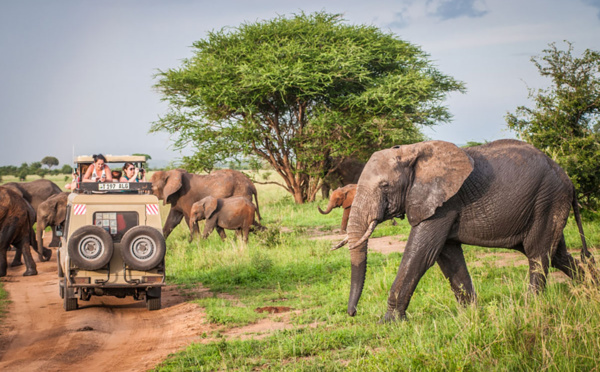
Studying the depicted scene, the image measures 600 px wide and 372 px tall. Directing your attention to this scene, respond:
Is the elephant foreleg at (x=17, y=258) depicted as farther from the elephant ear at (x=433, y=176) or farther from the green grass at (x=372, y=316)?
the elephant ear at (x=433, y=176)

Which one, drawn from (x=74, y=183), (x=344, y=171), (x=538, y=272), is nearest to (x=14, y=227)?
(x=74, y=183)

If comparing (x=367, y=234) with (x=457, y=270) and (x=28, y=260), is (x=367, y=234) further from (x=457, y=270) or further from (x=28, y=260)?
(x=28, y=260)

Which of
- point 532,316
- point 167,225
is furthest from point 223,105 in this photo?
point 532,316

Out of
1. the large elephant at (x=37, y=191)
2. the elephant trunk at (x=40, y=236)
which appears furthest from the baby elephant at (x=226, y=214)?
the large elephant at (x=37, y=191)

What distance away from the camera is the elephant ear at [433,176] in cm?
686

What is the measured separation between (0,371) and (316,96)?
20.3 meters

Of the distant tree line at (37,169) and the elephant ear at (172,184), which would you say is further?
the distant tree line at (37,169)

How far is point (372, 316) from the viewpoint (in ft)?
25.2

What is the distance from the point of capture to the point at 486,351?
5.38 meters

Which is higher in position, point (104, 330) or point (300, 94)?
point (300, 94)

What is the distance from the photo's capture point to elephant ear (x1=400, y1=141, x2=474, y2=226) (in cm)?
686

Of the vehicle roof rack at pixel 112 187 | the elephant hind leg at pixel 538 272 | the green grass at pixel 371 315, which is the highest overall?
the vehicle roof rack at pixel 112 187

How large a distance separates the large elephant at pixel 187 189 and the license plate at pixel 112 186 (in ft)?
23.7

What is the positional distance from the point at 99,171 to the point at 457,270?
672 cm
